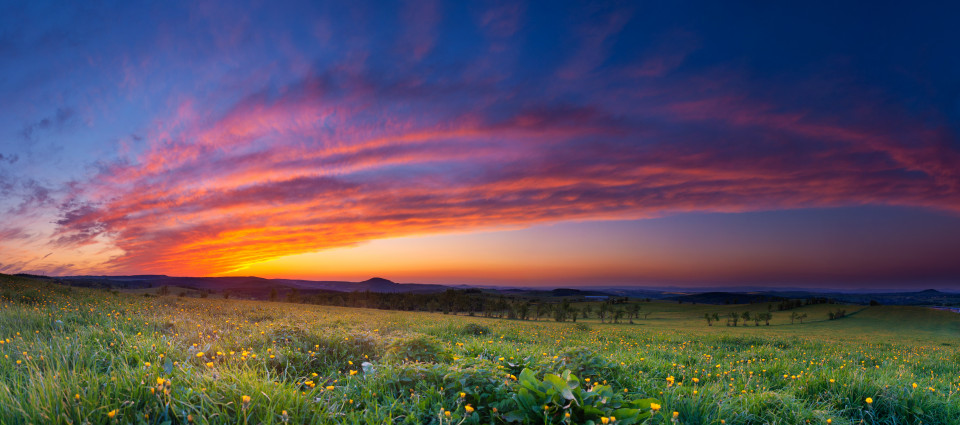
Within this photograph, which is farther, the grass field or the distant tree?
the distant tree

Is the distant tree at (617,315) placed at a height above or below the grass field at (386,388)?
below

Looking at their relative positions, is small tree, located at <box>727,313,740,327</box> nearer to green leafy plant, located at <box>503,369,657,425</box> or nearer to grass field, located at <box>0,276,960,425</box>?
grass field, located at <box>0,276,960,425</box>

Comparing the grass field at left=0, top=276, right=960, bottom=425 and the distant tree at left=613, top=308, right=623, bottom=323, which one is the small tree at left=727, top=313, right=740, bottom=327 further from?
the grass field at left=0, top=276, right=960, bottom=425

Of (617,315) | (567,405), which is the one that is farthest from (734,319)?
(567,405)

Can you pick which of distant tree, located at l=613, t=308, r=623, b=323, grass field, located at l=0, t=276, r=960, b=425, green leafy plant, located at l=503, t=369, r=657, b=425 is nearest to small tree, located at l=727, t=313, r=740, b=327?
distant tree, located at l=613, t=308, r=623, b=323

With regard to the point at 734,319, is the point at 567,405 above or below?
above

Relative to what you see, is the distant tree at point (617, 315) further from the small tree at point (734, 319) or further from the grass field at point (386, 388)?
the grass field at point (386, 388)

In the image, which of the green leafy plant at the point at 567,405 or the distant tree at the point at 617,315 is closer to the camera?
the green leafy plant at the point at 567,405

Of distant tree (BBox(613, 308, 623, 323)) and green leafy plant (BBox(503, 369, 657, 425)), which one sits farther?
distant tree (BBox(613, 308, 623, 323))

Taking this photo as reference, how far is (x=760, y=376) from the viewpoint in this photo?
8.20 metres

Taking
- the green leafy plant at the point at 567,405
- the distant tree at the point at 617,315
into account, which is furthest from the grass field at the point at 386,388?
the distant tree at the point at 617,315

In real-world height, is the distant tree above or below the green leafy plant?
below

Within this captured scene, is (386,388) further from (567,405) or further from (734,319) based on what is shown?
(734,319)

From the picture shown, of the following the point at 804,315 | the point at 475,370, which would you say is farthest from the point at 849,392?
the point at 804,315
